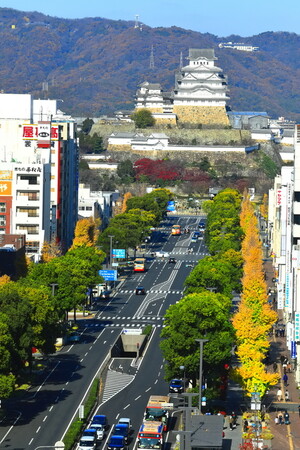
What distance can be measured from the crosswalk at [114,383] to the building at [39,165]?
3661 centimetres

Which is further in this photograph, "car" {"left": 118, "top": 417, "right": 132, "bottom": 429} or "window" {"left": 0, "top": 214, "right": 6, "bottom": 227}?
"window" {"left": 0, "top": 214, "right": 6, "bottom": 227}

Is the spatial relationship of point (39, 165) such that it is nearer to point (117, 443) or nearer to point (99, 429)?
point (99, 429)

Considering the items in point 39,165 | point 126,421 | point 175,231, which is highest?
point 39,165

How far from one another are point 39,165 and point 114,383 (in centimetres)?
4597

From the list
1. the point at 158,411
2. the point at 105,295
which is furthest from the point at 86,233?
the point at 158,411

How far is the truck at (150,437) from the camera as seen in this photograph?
64938 millimetres

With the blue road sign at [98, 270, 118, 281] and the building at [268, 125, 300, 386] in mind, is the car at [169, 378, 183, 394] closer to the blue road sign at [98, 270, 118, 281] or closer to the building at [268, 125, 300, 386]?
the building at [268, 125, 300, 386]

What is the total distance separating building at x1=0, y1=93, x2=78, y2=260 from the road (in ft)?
35.6

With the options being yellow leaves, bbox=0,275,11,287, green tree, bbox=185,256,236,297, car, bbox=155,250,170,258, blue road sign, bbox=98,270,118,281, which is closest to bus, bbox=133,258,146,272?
car, bbox=155,250,170,258

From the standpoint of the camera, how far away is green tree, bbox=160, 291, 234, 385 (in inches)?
2970

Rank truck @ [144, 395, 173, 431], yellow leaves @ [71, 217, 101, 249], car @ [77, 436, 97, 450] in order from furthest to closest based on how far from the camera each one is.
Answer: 1. yellow leaves @ [71, 217, 101, 249]
2. truck @ [144, 395, 173, 431]
3. car @ [77, 436, 97, 450]

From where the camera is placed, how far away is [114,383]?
81.8m

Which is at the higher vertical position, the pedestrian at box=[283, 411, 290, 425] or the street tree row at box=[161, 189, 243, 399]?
the street tree row at box=[161, 189, 243, 399]

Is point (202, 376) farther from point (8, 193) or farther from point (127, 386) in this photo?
point (8, 193)
